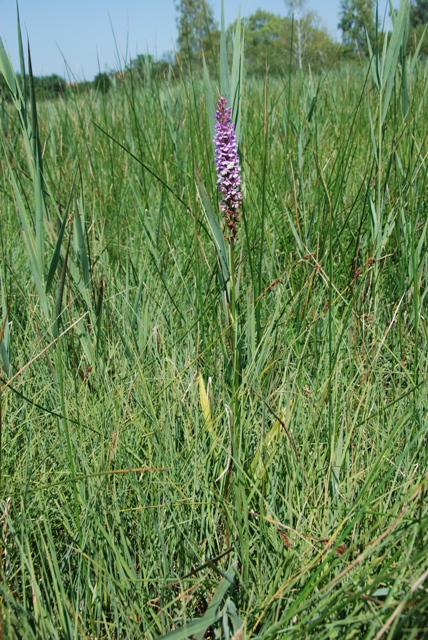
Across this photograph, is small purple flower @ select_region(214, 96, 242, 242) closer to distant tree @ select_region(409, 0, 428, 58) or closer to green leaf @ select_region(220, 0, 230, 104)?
green leaf @ select_region(220, 0, 230, 104)

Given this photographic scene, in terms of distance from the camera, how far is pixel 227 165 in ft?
2.88

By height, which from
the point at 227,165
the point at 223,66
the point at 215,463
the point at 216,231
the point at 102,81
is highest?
the point at 102,81

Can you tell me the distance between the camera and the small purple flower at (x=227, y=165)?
876mm

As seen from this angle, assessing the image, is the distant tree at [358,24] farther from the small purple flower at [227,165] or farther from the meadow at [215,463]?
the small purple flower at [227,165]

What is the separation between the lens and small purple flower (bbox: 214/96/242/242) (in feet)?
2.87

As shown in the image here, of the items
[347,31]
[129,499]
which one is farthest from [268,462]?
[347,31]

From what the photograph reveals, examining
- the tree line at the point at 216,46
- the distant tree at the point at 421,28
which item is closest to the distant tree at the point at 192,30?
the tree line at the point at 216,46

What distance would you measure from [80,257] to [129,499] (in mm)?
565

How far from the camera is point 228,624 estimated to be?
27.7 inches

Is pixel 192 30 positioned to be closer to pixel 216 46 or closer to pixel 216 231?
pixel 216 46

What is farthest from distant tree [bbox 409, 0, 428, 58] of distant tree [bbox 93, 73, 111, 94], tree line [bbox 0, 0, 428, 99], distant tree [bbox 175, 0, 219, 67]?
distant tree [bbox 93, 73, 111, 94]

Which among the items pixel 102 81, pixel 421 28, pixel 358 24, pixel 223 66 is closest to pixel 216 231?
pixel 223 66

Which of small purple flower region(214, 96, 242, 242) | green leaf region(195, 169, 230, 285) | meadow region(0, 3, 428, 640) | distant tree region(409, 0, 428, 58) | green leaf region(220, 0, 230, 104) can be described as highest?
distant tree region(409, 0, 428, 58)

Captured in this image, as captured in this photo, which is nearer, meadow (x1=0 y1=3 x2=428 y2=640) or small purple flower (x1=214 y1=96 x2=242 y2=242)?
meadow (x1=0 y1=3 x2=428 y2=640)
